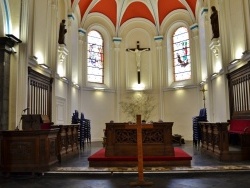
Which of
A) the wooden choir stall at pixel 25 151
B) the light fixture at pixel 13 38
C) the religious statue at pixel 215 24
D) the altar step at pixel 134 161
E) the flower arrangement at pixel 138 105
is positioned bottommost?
the altar step at pixel 134 161

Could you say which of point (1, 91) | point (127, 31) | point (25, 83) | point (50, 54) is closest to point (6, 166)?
point (1, 91)

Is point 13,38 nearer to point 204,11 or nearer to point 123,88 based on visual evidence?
point 204,11

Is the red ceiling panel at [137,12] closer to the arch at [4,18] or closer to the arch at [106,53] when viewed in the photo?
Result: the arch at [106,53]

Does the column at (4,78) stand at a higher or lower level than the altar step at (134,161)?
higher

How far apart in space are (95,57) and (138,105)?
367 centimetres

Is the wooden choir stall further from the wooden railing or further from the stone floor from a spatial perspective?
the wooden railing

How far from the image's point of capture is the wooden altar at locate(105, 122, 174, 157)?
7.17 meters

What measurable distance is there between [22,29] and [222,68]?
7.19 meters

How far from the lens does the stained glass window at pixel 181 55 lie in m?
15.0

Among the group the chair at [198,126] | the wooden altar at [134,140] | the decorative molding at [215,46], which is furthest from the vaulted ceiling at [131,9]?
the wooden altar at [134,140]

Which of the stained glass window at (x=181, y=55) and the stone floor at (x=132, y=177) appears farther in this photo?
the stained glass window at (x=181, y=55)

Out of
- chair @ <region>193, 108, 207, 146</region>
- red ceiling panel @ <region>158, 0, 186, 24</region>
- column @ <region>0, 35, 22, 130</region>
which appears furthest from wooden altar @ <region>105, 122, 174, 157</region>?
red ceiling panel @ <region>158, 0, 186, 24</region>

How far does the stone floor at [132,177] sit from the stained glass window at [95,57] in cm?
928

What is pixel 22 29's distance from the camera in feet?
25.4
